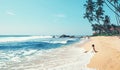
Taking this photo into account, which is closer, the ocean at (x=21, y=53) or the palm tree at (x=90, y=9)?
the ocean at (x=21, y=53)

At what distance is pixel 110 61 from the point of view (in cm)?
1339

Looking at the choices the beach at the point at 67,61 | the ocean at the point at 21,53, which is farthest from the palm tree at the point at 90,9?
the beach at the point at 67,61

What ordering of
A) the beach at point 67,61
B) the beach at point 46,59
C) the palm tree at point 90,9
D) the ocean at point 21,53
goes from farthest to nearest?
the palm tree at point 90,9 → the ocean at point 21,53 → the beach at point 46,59 → the beach at point 67,61

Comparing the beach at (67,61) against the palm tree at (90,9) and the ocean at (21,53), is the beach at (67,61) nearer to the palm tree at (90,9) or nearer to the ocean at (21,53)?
the ocean at (21,53)

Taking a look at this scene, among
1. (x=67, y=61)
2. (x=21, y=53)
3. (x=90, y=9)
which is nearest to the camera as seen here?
(x=67, y=61)

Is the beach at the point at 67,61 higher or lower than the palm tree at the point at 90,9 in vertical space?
lower

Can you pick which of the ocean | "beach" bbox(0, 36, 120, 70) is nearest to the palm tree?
the ocean

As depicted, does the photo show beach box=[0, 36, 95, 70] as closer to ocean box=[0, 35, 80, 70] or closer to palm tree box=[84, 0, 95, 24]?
ocean box=[0, 35, 80, 70]

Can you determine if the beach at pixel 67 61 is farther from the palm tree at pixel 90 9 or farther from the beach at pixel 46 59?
the palm tree at pixel 90 9

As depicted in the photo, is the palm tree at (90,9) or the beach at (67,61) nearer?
the beach at (67,61)

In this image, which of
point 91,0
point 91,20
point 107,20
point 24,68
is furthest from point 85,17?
point 24,68

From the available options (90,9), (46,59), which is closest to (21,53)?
(46,59)

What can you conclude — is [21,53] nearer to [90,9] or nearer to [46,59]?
[46,59]

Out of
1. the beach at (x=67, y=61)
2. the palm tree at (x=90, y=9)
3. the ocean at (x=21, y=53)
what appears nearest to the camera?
the beach at (x=67, y=61)
